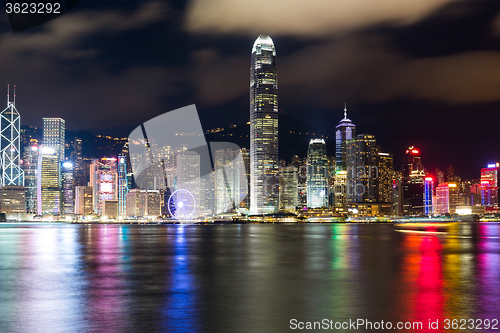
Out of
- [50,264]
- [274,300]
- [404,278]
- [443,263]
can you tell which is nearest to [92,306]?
[274,300]

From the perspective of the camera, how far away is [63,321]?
49.6 ft

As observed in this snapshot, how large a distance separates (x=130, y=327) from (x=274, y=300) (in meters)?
6.34

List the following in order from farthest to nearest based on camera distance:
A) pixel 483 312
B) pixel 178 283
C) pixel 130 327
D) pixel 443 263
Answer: pixel 443 263
pixel 178 283
pixel 483 312
pixel 130 327

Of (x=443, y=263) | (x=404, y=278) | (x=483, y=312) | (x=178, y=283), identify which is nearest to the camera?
(x=483, y=312)

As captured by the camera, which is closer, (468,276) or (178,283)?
(178,283)

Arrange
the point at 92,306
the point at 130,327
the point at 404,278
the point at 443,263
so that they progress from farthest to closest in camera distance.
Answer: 1. the point at 443,263
2. the point at 404,278
3. the point at 92,306
4. the point at 130,327

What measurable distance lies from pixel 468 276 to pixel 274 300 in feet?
43.3

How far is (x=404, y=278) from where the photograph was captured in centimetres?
2522

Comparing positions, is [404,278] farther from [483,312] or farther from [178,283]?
[178,283]

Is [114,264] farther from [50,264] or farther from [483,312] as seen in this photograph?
[483,312]


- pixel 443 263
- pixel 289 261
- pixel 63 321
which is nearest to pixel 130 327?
pixel 63 321

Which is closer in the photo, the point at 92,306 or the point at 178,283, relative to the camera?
the point at 92,306

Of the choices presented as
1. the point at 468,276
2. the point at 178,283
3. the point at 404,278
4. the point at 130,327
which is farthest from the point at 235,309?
the point at 468,276

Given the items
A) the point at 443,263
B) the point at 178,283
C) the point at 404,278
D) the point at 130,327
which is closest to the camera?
the point at 130,327
